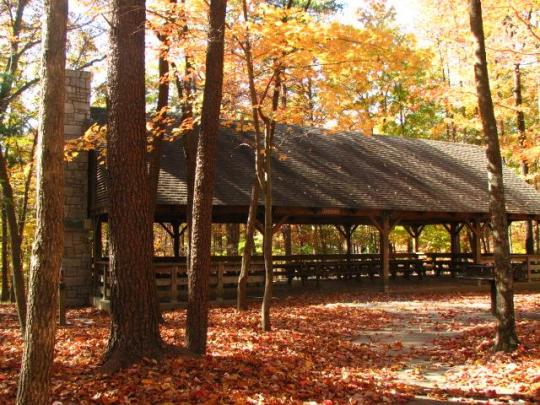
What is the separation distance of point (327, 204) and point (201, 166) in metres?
9.97

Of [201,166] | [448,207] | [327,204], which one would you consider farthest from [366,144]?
[201,166]

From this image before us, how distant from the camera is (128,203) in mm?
6180

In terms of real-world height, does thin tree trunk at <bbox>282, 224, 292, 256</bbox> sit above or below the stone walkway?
above

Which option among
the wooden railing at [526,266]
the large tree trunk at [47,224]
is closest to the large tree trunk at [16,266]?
the large tree trunk at [47,224]

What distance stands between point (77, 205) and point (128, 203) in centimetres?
1063

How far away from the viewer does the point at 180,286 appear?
15672 mm

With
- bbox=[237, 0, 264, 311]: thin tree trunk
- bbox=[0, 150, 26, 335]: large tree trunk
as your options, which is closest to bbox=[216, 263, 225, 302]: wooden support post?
bbox=[237, 0, 264, 311]: thin tree trunk

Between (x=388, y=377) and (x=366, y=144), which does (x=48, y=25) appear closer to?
(x=388, y=377)

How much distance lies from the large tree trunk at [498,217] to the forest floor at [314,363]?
34cm

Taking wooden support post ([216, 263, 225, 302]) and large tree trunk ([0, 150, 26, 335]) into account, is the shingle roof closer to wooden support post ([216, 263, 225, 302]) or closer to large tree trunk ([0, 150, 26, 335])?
wooden support post ([216, 263, 225, 302])

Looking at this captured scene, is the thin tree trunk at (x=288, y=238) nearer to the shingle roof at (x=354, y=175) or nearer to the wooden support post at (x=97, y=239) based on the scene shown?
the shingle roof at (x=354, y=175)

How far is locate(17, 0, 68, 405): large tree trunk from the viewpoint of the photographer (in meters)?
4.28

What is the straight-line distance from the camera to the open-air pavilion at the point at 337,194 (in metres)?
15.5

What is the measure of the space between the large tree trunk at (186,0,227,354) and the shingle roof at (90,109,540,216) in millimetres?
6841
